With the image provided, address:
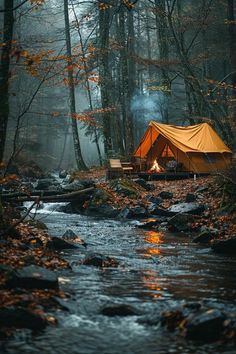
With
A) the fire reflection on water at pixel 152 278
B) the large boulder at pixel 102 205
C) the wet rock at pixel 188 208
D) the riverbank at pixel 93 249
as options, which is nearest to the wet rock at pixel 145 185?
the riverbank at pixel 93 249

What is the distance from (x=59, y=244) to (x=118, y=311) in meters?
3.97

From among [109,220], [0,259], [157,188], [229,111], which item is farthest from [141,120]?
[0,259]

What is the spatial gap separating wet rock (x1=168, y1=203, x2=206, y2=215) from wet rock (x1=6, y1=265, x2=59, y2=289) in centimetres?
774

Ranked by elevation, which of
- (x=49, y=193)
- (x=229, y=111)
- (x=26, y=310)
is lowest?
(x=26, y=310)

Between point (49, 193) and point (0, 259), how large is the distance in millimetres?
6359

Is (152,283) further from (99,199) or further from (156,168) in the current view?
(156,168)

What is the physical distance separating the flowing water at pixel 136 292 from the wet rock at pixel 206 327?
0.42 feet

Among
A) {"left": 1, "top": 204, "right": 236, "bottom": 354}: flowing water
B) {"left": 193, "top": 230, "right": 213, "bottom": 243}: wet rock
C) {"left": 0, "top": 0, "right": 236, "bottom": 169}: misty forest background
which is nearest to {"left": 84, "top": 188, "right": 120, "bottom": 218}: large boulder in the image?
{"left": 0, "top": 0, "right": 236, "bottom": 169}: misty forest background

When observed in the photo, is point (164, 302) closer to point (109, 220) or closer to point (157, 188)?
point (109, 220)

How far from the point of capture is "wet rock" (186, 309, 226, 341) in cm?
451

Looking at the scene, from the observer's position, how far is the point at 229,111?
2728 cm

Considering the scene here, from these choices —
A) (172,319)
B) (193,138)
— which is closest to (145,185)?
(193,138)

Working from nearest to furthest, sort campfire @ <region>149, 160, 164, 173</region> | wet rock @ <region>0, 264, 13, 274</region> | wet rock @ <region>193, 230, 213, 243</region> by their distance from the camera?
1. wet rock @ <region>0, 264, 13, 274</region>
2. wet rock @ <region>193, 230, 213, 243</region>
3. campfire @ <region>149, 160, 164, 173</region>

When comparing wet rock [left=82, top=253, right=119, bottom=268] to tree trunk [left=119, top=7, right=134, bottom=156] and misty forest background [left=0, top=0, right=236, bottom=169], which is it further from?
tree trunk [left=119, top=7, right=134, bottom=156]
